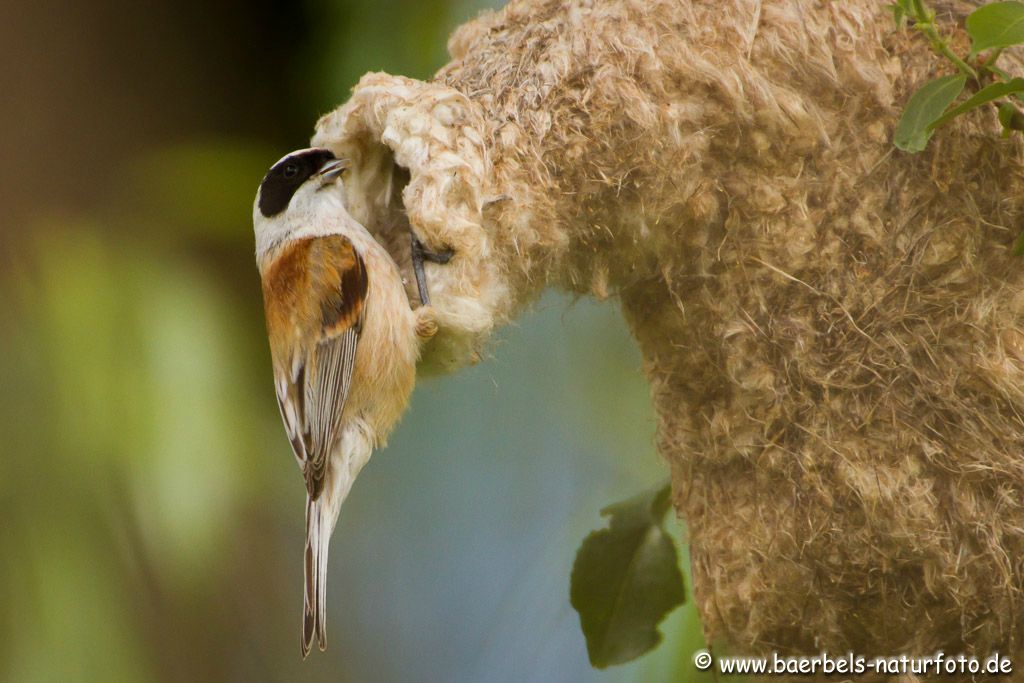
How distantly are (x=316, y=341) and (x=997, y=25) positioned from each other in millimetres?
1104

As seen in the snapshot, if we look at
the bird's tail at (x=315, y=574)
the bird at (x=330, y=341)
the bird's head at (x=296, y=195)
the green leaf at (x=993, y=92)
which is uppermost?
the bird's head at (x=296, y=195)

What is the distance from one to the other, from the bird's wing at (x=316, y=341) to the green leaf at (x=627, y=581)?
0.57 m

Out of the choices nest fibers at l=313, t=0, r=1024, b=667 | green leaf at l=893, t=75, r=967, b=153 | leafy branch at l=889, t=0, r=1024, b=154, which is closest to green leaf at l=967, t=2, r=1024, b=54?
leafy branch at l=889, t=0, r=1024, b=154

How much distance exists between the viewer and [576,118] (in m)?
1.46

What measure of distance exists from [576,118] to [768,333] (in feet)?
1.49

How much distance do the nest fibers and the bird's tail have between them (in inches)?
13.2

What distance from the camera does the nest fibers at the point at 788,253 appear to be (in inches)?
54.4

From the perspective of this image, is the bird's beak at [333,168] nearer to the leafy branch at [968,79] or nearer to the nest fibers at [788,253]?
the nest fibers at [788,253]

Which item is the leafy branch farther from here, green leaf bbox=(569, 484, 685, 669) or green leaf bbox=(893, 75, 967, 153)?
green leaf bbox=(569, 484, 685, 669)

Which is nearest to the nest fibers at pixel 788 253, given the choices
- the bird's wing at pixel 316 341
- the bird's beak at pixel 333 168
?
the bird's beak at pixel 333 168

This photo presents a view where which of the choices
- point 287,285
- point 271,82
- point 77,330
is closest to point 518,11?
point 271,82

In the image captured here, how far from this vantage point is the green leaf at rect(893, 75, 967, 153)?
131 centimetres

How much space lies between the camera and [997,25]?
118 centimetres

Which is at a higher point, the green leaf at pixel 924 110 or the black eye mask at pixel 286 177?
the black eye mask at pixel 286 177
